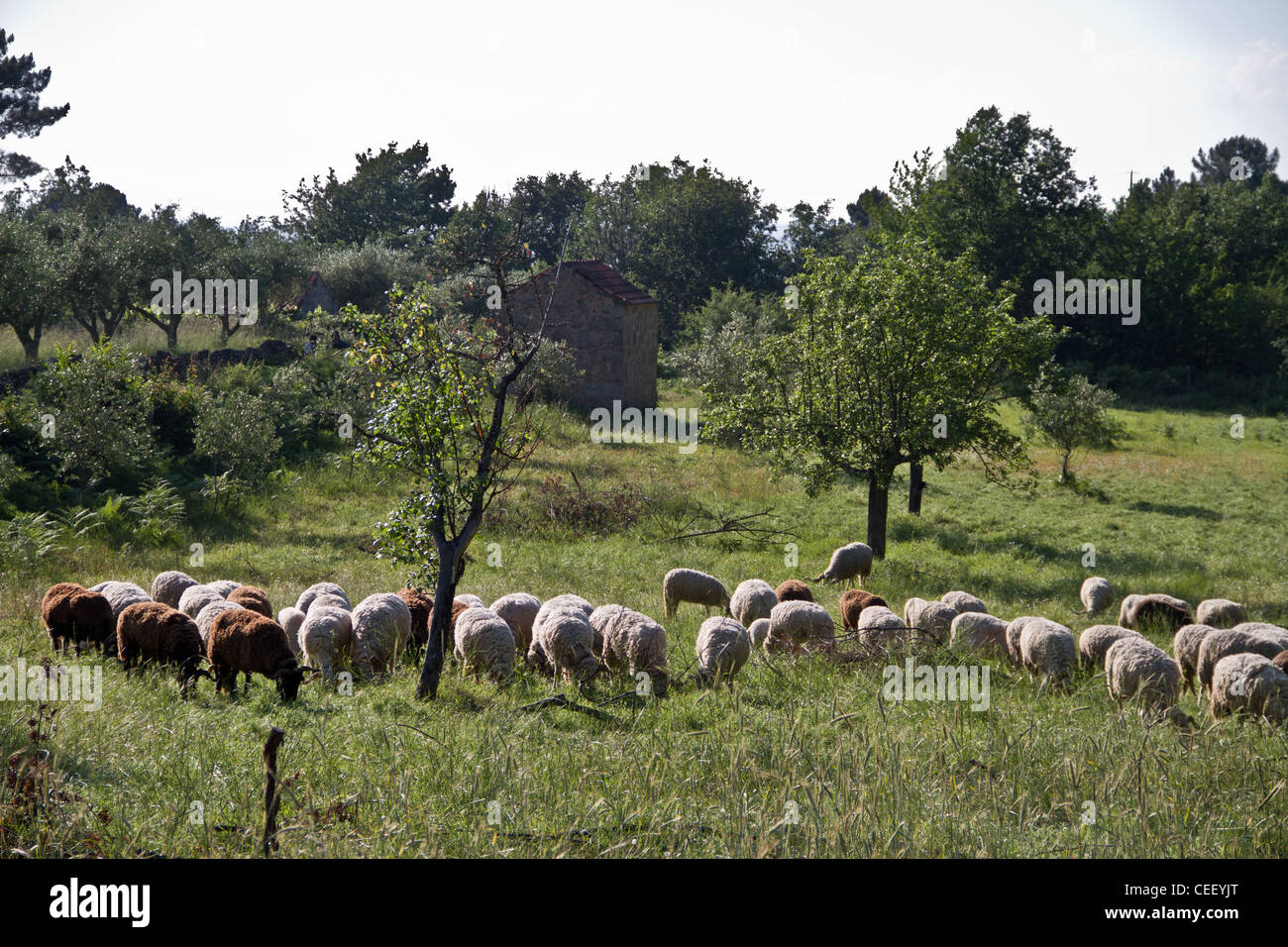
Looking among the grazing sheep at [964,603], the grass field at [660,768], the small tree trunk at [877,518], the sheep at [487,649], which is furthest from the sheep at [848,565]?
the sheep at [487,649]

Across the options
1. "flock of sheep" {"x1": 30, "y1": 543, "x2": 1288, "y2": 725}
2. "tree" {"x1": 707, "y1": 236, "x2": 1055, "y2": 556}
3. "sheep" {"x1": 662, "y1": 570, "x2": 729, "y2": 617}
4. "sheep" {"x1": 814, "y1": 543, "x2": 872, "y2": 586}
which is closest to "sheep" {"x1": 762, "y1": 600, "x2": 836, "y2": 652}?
"flock of sheep" {"x1": 30, "y1": 543, "x2": 1288, "y2": 725}

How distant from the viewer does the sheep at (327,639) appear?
36.9ft

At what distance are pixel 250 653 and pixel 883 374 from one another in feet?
48.9

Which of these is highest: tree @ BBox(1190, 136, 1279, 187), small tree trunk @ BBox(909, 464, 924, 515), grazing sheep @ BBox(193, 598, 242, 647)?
tree @ BBox(1190, 136, 1279, 187)

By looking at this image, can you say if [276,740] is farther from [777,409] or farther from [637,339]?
[637,339]

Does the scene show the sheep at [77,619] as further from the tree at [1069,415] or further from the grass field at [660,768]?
the tree at [1069,415]

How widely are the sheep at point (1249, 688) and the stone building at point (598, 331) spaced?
32871 millimetres

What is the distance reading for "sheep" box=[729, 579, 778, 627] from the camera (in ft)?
47.2

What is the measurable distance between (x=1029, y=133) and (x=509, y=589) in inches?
2154

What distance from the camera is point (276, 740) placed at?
14.4ft

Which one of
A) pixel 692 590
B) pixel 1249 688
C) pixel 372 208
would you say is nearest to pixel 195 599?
pixel 692 590

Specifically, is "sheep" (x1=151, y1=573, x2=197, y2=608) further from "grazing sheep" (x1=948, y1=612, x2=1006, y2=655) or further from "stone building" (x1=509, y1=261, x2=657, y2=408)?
"stone building" (x1=509, y1=261, x2=657, y2=408)

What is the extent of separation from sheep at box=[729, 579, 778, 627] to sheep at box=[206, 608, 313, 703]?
669 cm
